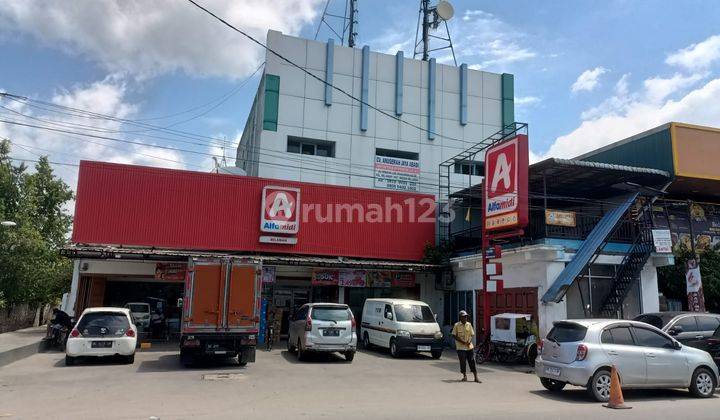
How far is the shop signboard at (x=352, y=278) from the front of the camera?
24.2m

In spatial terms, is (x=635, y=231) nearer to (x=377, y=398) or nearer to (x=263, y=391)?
(x=377, y=398)

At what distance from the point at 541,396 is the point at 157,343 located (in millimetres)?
15890

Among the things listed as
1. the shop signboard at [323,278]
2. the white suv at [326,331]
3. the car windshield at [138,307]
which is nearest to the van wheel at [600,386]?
the white suv at [326,331]

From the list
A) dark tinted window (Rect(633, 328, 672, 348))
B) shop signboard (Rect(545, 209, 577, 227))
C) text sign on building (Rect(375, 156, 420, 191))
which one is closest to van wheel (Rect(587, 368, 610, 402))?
dark tinted window (Rect(633, 328, 672, 348))

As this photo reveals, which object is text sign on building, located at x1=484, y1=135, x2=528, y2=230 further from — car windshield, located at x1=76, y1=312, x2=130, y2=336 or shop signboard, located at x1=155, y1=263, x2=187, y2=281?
car windshield, located at x1=76, y1=312, x2=130, y2=336

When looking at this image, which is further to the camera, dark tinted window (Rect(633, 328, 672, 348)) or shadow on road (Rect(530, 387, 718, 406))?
dark tinted window (Rect(633, 328, 672, 348))

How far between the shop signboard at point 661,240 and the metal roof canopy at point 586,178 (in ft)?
7.82

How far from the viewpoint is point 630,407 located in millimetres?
9672

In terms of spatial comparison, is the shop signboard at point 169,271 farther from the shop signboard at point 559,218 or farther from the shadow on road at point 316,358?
the shop signboard at point 559,218

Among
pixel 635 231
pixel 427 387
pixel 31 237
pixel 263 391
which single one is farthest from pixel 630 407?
pixel 31 237

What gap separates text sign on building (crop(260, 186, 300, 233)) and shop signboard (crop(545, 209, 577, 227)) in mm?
11043

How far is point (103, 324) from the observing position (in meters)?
15.2

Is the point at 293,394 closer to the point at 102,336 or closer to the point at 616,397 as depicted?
the point at 616,397

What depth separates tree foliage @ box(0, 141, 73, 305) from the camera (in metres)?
26.5
